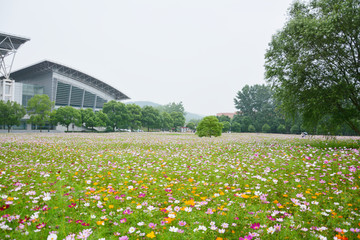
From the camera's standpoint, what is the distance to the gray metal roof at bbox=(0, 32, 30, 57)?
54.1m

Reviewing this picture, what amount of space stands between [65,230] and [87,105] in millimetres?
88372

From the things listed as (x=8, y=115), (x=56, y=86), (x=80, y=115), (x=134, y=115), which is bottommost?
(x=8, y=115)

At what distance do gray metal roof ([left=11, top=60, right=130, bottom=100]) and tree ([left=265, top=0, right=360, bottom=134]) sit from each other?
251ft

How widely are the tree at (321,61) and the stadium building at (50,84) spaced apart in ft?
236

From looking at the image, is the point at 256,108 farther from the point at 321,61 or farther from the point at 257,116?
the point at 321,61

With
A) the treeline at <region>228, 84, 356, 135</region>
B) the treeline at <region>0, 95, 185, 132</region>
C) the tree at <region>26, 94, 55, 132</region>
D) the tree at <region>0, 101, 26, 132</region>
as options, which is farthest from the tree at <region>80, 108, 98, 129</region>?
the treeline at <region>228, 84, 356, 135</region>

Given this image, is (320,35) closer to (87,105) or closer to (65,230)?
(65,230)

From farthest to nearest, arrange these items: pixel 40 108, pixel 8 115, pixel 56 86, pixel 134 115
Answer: pixel 56 86, pixel 134 115, pixel 40 108, pixel 8 115

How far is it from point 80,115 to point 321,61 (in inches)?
2259

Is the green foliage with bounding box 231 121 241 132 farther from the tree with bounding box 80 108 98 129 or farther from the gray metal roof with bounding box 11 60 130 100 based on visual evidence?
the gray metal roof with bounding box 11 60 130 100

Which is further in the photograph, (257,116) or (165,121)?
(257,116)

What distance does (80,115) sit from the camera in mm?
55312

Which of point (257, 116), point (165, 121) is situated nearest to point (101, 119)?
point (165, 121)

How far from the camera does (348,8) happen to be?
12.3m
